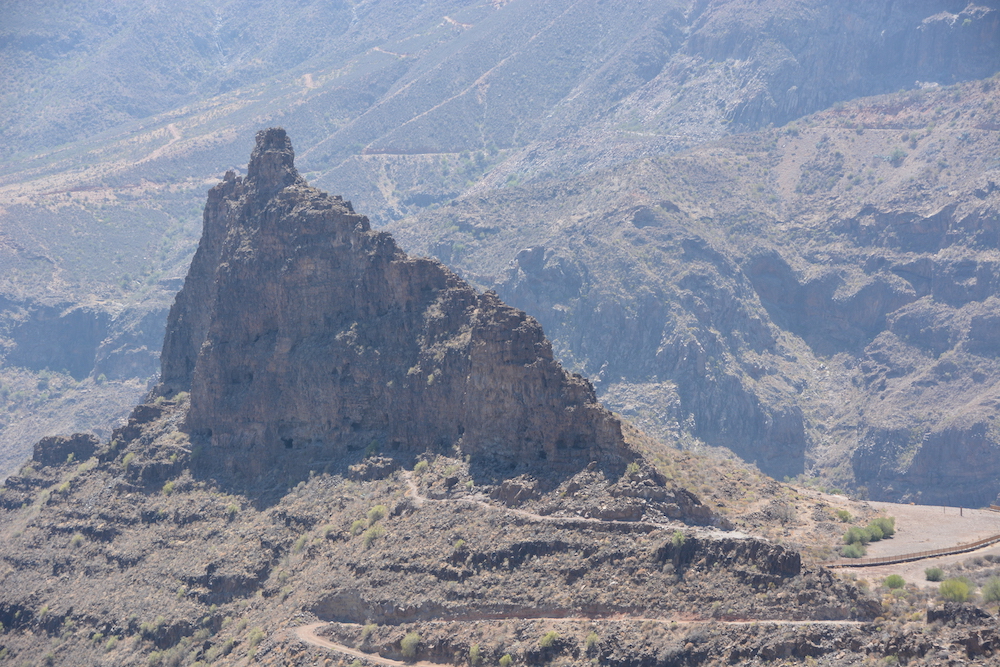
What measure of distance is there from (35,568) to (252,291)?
22665 mm

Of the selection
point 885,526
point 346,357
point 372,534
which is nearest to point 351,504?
point 372,534

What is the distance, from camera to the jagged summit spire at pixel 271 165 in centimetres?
11094

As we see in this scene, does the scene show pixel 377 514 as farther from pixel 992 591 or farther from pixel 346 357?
pixel 992 591

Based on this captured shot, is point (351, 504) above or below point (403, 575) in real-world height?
above

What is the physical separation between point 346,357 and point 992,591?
1649 inches

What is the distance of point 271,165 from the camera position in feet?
367

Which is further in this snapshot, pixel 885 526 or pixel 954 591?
pixel 885 526

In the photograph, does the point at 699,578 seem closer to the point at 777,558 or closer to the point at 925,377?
the point at 777,558

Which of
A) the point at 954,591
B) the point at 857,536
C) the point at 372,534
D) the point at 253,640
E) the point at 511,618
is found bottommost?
the point at 954,591

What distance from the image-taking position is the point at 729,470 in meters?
107

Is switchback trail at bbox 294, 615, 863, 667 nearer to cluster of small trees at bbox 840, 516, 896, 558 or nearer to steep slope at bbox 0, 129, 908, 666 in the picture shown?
steep slope at bbox 0, 129, 908, 666

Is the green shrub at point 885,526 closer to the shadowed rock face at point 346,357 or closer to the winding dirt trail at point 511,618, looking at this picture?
the shadowed rock face at point 346,357

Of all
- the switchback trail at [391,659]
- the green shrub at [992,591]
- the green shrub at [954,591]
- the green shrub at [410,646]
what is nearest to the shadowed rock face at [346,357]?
the switchback trail at [391,659]

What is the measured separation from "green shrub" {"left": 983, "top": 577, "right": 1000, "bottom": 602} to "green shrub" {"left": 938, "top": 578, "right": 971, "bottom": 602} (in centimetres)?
82
